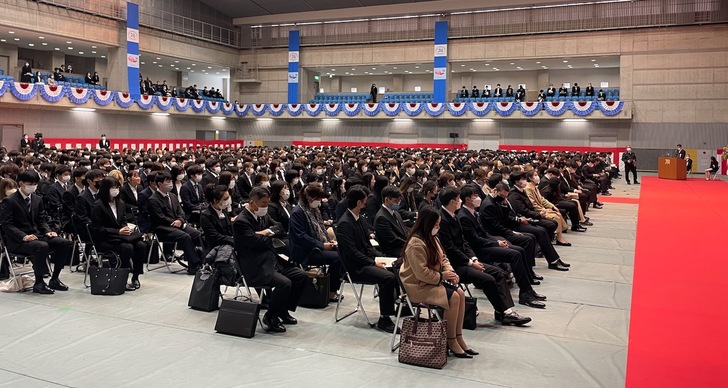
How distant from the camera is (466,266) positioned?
6438mm

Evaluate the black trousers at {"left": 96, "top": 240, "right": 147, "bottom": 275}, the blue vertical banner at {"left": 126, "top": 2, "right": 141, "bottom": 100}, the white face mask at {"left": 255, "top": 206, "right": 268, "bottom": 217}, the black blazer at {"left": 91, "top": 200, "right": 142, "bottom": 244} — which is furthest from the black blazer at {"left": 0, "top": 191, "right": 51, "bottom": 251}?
the blue vertical banner at {"left": 126, "top": 2, "right": 141, "bottom": 100}

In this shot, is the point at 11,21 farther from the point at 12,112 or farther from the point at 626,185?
the point at 626,185

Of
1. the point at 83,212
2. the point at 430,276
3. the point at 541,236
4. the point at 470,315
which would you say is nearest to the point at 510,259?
the point at 470,315

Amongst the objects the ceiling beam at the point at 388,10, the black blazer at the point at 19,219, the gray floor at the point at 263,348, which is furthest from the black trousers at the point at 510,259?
the ceiling beam at the point at 388,10

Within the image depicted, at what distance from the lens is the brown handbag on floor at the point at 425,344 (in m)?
5.09

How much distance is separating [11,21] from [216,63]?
14972 mm

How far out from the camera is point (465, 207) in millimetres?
7254

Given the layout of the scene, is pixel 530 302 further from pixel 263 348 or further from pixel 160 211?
pixel 160 211

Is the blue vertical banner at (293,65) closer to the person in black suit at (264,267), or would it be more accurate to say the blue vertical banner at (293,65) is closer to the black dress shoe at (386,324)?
the person in black suit at (264,267)

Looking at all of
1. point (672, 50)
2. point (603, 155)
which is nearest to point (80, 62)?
point (603, 155)

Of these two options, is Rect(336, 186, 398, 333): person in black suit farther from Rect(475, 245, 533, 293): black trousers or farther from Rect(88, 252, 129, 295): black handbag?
Rect(88, 252, 129, 295): black handbag

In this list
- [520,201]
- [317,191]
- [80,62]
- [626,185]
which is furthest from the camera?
[80,62]

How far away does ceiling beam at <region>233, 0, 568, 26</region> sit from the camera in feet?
116

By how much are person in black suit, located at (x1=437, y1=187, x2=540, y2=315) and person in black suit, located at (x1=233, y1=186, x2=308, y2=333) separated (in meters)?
1.62
